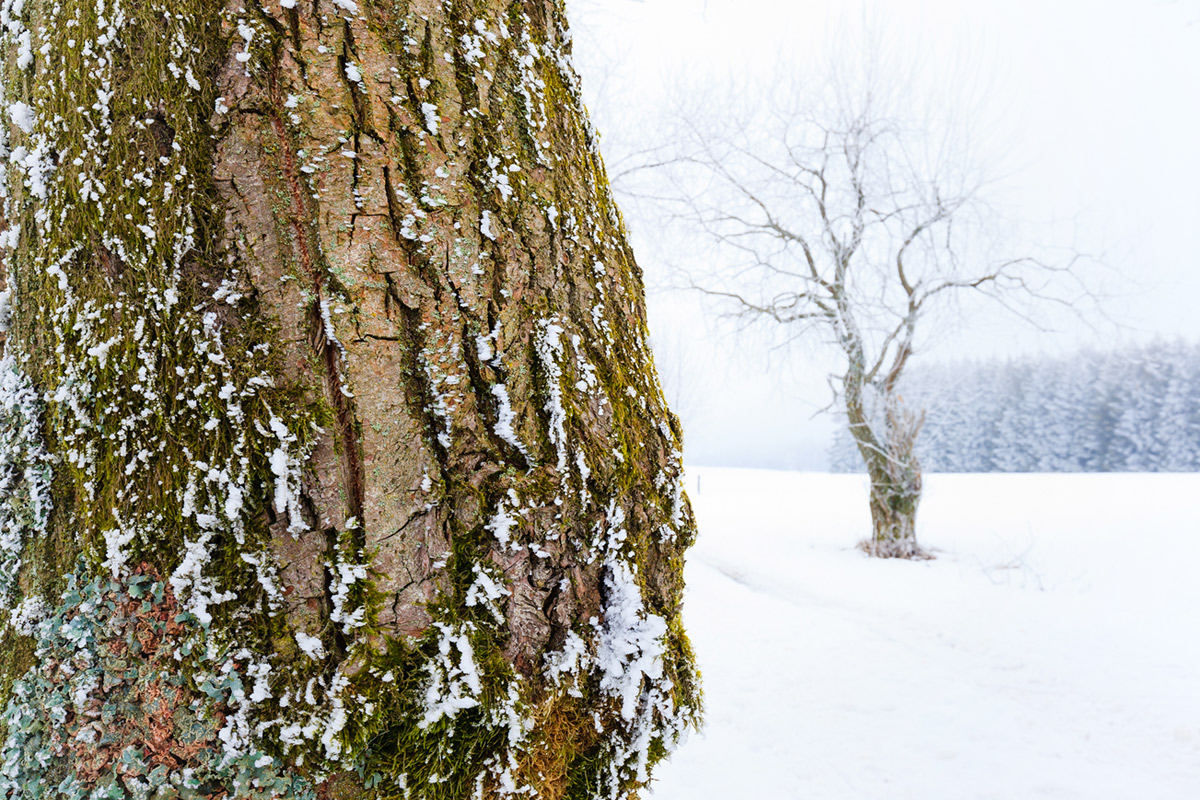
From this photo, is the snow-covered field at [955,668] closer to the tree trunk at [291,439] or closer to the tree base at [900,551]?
the tree base at [900,551]

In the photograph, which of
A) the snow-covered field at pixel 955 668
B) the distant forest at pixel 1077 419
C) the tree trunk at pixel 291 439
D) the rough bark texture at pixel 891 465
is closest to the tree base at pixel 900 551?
the rough bark texture at pixel 891 465

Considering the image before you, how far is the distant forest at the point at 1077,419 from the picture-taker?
20109 millimetres

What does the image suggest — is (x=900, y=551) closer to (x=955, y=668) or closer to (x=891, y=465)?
(x=891, y=465)

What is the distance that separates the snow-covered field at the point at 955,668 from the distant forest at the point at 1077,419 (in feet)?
44.1

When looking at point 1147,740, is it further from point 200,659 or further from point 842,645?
point 200,659

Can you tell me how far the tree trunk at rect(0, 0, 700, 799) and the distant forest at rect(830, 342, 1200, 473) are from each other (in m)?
19.6

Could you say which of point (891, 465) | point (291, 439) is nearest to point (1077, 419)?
point (891, 465)

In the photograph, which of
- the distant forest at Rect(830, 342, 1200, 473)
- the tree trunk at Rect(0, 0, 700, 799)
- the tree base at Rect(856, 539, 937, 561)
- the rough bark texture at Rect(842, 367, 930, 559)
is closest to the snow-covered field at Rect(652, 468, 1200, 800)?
the tree base at Rect(856, 539, 937, 561)

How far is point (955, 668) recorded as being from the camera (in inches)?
143

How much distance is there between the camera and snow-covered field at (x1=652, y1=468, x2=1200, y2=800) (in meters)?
2.53

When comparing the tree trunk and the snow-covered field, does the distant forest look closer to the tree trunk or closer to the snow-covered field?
the snow-covered field

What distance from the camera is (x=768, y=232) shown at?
741 centimetres

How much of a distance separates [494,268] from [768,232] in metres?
7.29

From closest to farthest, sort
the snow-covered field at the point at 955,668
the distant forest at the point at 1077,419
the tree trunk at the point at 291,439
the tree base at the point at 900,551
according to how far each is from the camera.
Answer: the tree trunk at the point at 291,439 < the snow-covered field at the point at 955,668 < the tree base at the point at 900,551 < the distant forest at the point at 1077,419
